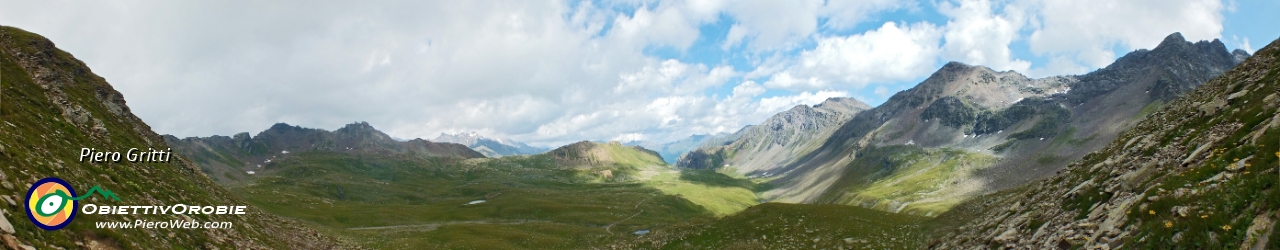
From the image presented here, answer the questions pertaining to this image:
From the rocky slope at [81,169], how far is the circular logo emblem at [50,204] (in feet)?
1.18

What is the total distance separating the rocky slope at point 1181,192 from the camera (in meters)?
13.0

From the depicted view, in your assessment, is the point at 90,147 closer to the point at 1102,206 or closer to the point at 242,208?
the point at 242,208

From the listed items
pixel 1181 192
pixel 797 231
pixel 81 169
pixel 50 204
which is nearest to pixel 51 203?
pixel 50 204

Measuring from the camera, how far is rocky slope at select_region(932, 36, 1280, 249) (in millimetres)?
13008

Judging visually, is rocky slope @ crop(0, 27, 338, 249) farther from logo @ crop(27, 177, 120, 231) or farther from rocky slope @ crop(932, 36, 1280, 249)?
rocky slope @ crop(932, 36, 1280, 249)

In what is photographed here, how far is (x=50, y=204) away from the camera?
22.2 metres

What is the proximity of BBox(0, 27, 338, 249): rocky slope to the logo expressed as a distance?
36 centimetres

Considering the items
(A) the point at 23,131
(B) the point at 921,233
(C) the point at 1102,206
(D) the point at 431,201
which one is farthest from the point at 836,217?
(D) the point at 431,201

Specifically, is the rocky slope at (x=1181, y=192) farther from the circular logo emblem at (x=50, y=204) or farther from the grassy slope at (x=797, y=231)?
the circular logo emblem at (x=50, y=204)

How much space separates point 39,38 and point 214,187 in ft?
141

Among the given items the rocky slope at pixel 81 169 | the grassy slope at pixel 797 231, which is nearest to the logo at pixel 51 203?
the rocky slope at pixel 81 169

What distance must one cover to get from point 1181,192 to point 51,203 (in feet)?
138

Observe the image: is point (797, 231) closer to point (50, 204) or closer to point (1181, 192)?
point (1181, 192)

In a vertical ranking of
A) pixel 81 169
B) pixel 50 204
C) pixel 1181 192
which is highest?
pixel 81 169
